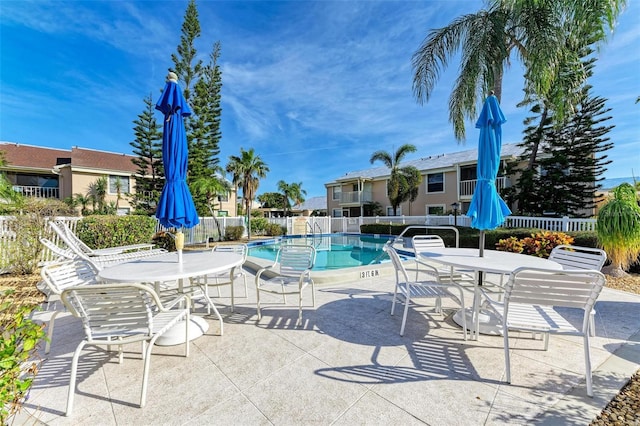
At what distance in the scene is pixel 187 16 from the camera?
1373 cm

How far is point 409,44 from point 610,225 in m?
8.63

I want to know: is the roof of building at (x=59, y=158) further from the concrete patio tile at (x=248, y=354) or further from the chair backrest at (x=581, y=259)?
the chair backrest at (x=581, y=259)

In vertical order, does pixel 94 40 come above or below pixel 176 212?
above

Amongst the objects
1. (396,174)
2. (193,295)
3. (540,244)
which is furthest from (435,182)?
(193,295)

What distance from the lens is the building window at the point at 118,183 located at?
2016 cm

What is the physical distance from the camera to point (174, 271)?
8.42ft

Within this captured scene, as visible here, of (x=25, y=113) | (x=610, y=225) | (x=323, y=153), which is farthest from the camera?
(x=323, y=153)

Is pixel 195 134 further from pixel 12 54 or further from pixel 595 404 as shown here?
pixel 595 404

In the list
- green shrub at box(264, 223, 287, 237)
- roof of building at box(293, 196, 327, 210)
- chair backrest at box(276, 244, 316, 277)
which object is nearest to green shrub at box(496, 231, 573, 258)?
chair backrest at box(276, 244, 316, 277)

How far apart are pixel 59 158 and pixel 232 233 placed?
721 inches

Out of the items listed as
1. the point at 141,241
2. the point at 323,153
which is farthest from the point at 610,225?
the point at 323,153

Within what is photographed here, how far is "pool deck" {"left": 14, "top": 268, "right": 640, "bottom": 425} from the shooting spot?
173cm

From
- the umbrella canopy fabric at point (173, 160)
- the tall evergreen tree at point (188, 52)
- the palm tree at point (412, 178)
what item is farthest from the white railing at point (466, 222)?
the tall evergreen tree at point (188, 52)

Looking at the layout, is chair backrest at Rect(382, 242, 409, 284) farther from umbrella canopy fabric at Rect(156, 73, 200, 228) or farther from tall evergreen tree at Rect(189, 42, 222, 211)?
tall evergreen tree at Rect(189, 42, 222, 211)
